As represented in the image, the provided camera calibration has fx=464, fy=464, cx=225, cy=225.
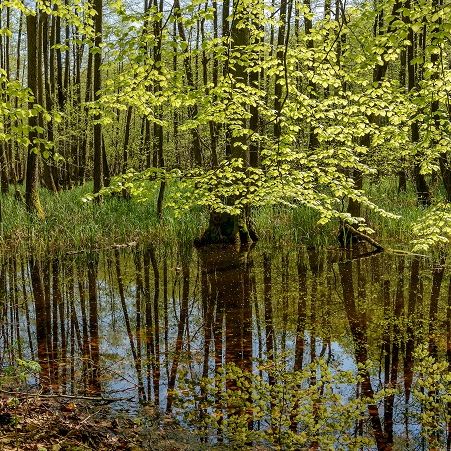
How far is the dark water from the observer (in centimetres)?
356

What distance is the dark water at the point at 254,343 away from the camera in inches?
140

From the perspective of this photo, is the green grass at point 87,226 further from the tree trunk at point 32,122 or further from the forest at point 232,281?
the tree trunk at point 32,122

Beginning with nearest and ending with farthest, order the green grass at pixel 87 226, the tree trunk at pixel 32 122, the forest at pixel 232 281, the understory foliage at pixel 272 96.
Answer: the forest at pixel 232 281
the understory foliage at pixel 272 96
the green grass at pixel 87 226
the tree trunk at pixel 32 122

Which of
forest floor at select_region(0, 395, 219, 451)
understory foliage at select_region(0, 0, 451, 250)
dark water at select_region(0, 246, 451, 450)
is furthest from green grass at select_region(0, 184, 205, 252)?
forest floor at select_region(0, 395, 219, 451)

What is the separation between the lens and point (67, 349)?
5.03 m

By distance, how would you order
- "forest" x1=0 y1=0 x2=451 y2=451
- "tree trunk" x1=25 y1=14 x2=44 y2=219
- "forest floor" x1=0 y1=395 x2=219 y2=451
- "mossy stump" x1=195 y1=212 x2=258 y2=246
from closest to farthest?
"forest floor" x1=0 y1=395 x2=219 y2=451 < "forest" x1=0 y1=0 x2=451 y2=451 < "mossy stump" x1=195 y1=212 x2=258 y2=246 < "tree trunk" x1=25 y1=14 x2=44 y2=219

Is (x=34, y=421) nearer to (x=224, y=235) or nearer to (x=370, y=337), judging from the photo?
(x=370, y=337)

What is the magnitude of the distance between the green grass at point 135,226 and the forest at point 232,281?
0.05 metres

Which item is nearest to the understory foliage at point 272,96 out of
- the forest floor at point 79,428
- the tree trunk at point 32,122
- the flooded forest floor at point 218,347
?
the tree trunk at point 32,122

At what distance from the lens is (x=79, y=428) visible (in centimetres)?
306

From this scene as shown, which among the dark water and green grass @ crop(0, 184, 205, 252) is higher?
green grass @ crop(0, 184, 205, 252)

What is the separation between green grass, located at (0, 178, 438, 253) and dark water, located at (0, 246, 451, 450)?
1111mm

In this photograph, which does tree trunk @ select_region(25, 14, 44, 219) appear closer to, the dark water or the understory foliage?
the understory foliage

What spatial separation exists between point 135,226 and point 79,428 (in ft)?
28.9
